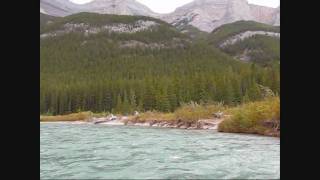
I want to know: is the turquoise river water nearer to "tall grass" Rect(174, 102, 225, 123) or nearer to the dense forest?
"tall grass" Rect(174, 102, 225, 123)

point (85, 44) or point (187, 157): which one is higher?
point (85, 44)

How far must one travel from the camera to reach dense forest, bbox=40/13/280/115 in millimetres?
80500

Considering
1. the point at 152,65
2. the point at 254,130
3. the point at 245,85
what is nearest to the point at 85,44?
the point at 152,65

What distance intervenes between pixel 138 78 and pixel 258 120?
304ft

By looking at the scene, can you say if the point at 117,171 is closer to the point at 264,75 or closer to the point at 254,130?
the point at 254,130

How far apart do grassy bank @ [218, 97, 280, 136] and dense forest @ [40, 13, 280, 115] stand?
3266 cm


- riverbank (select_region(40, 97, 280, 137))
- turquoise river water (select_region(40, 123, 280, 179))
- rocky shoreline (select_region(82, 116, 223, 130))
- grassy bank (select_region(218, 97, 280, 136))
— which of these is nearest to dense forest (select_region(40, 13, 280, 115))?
rocky shoreline (select_region(82, 116, 223, 130))

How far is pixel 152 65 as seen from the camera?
494ft

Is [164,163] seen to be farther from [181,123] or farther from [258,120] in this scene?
[181,123]

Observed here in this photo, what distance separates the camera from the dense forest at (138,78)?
8050 cm

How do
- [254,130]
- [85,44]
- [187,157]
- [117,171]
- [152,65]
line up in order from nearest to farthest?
1. [117,171]
2. [187,157]
3. [254,130]
4. [152,65]
5. [85,44]

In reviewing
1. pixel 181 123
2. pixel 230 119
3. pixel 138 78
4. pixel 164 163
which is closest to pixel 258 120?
pixel 230 119
